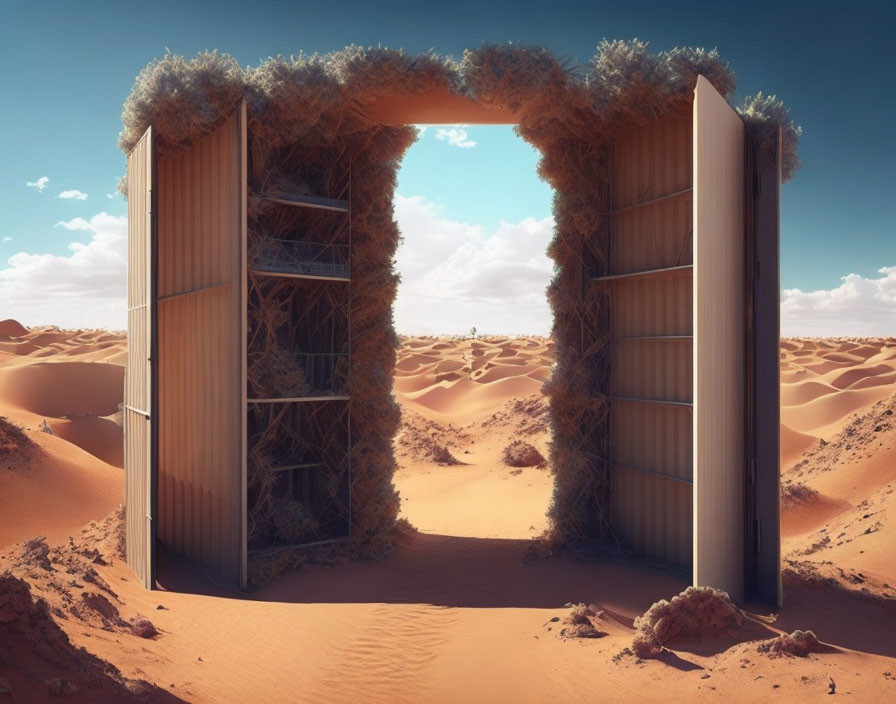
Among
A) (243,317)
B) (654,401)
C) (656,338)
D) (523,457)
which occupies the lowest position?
(523,457)

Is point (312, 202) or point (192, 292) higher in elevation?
point (312, 202)

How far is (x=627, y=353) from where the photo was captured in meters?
9.57

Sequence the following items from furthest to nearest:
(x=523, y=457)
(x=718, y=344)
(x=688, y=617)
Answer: (x=523, y=457)
(x=718, y=344)
(x=688, y=617)

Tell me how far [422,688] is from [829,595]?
15.1 ft

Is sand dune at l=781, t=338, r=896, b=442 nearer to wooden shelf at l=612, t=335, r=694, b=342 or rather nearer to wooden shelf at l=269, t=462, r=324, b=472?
wooden shelf at l=612, t=335, r=694, b=342

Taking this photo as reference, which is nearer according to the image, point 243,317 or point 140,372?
point 243,317

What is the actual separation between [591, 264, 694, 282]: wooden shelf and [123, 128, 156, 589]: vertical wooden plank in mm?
5521

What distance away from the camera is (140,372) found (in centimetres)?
915

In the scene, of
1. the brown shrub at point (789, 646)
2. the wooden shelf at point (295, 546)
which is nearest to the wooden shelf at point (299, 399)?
the wooden shelf at point (295, 546)

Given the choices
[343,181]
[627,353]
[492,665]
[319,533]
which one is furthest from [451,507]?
[492,665]

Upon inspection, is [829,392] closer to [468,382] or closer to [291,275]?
[468,382]

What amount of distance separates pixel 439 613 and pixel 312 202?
5.10 metres

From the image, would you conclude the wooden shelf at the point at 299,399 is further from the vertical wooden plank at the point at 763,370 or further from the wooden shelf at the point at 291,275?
the vertical wooden plank at the point at 763,370

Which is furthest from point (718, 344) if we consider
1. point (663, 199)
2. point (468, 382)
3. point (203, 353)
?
point (468, 382)
